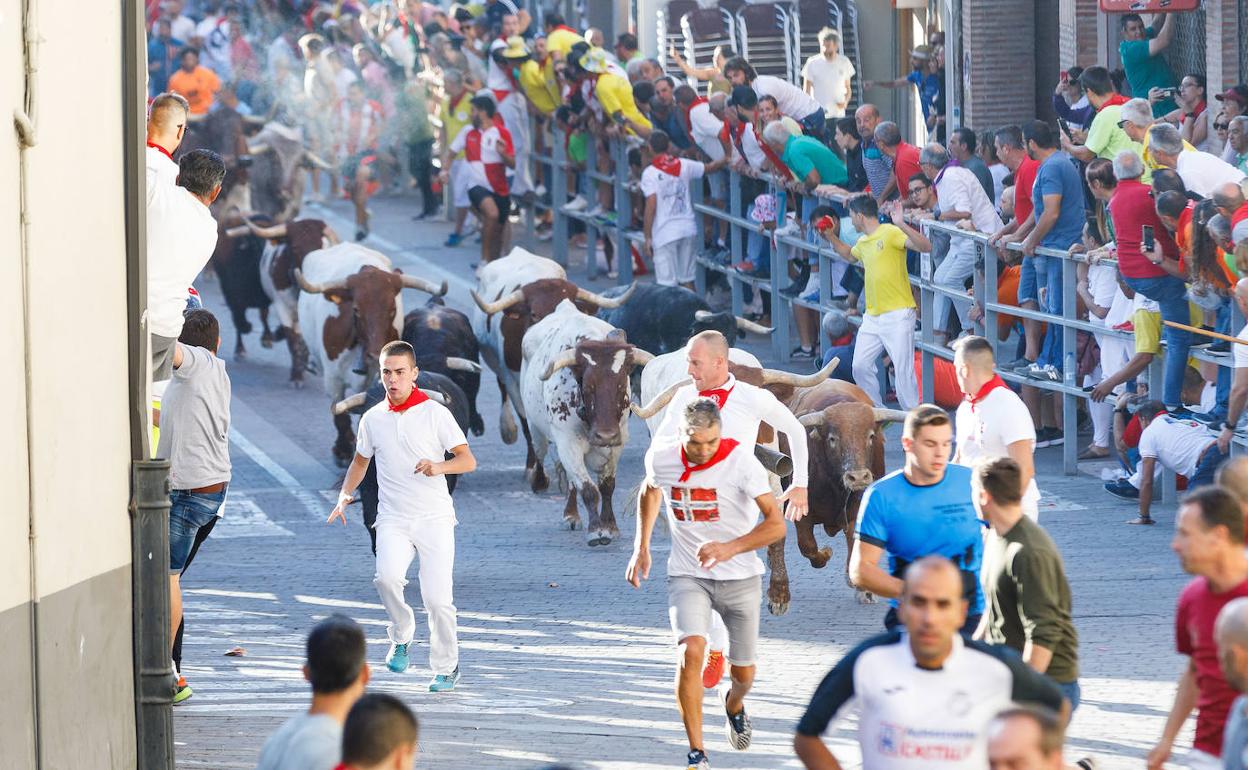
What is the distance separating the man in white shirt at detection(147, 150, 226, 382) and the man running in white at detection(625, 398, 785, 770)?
7.13 feet

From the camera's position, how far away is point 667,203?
22.6m

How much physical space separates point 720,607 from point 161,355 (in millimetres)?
2659

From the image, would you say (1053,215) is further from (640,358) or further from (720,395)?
(720,395)

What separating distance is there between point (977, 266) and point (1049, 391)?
1.14 meters

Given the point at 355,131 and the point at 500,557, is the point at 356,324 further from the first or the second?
the point at 355,131

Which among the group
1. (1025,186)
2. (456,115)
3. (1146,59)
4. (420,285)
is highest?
(1146,59)

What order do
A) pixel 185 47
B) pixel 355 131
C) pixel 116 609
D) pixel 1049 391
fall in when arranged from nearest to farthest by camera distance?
pixel 116 609
pixel 1049 391
pixel 355 131
pixel 185 47

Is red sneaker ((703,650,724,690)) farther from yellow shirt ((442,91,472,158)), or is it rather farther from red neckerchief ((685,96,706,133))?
yellow shirt ((442,91,472,158))

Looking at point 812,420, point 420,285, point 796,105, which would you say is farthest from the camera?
point 796,105

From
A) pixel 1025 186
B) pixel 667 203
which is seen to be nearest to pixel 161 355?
pixel 1025 186

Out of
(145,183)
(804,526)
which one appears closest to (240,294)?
(804,526)

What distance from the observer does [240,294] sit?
22.2 meters

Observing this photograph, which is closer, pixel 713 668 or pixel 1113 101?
pixel 713 668

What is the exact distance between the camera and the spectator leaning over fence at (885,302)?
17000 millimetres
